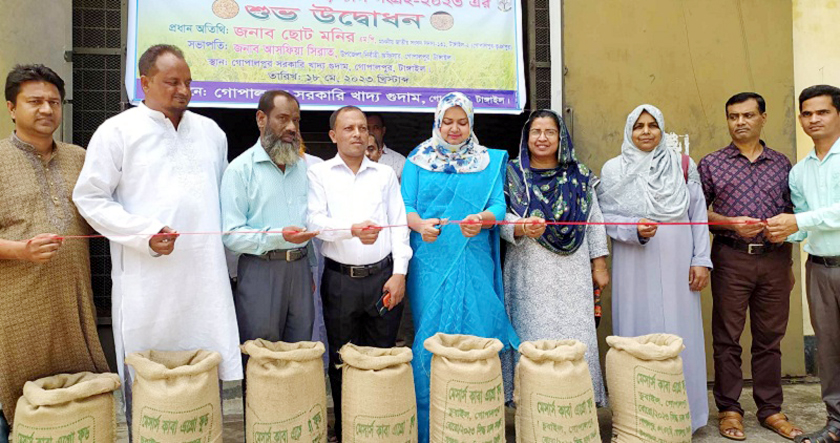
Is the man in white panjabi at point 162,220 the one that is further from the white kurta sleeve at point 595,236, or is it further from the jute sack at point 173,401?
the white kurta sleeve at point 595,236

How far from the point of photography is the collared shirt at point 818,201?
3.39m

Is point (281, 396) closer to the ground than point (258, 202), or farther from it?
closer to the ground

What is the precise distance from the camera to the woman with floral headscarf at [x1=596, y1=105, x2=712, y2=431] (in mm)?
3686

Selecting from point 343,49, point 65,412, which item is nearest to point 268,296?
point 65,412

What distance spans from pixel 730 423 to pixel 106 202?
3.59 m

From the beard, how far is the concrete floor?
1.75 m

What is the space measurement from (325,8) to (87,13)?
165 centimetres

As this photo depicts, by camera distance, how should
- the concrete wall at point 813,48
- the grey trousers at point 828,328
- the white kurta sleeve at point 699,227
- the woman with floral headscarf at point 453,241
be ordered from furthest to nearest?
the concrete wall at point 813,48 < the white kurta sleeve at point 699,227 < the grey trousers at point 828,328 < the woman with floral headscarf at point 453,241

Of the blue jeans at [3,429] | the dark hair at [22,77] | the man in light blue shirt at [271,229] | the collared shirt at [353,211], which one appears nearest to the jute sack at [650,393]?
the collared shirt at [353,211]

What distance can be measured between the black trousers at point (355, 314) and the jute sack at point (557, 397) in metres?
0.74

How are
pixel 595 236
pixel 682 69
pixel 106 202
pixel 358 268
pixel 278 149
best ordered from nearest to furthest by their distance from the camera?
pixel 106 202 → pixel 278 149 → pixel 358 268 → pixel 595 236 → pixel 682 69

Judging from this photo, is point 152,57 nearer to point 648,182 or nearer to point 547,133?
point 547,133

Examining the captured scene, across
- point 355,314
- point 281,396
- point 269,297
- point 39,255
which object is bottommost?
point 281,396

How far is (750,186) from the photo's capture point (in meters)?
3.79
